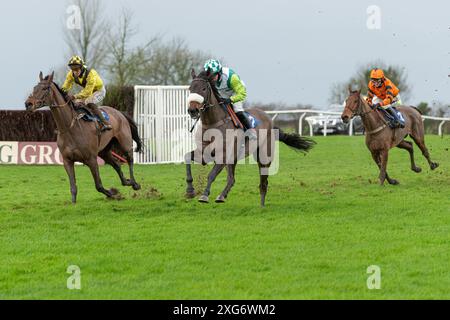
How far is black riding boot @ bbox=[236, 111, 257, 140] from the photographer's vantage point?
34.3 ft

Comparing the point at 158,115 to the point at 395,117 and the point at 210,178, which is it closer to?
the point at 395,117

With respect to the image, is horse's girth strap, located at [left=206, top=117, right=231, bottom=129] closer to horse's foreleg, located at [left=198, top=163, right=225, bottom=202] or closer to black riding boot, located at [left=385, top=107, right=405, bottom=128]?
horse's foreleg, located at [left=198, top=163, right=225, bottom=202]

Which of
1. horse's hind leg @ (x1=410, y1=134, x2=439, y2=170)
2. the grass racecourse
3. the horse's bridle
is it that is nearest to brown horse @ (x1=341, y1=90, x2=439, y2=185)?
the horse's bridle

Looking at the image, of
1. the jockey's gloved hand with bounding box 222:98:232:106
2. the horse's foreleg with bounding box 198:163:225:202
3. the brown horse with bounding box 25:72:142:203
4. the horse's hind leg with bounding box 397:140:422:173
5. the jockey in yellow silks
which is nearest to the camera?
the horse's foreleg with bounding box 198:163:225:202

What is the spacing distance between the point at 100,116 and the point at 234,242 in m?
4.37

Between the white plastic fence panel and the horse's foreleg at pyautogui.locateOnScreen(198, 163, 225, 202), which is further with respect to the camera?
the white plastic fence panel

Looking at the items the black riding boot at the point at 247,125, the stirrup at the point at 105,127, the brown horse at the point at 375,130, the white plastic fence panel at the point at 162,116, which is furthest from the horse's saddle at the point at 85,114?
the white plastic fence panel at the point at 162,116

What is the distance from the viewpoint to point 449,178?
1400cm

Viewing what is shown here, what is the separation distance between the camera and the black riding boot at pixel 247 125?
10461 millimetres

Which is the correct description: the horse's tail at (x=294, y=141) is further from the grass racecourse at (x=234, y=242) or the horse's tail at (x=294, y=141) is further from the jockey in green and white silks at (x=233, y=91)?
the jockey in green and white silks at (x=233, y=91)

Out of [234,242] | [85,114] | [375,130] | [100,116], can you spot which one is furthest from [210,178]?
[375,130]

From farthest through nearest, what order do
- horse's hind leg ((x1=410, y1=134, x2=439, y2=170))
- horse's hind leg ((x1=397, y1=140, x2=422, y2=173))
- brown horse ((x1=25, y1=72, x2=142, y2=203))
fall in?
horse's hind leg ((x1=410, y1=134, x2=439, y2=170)), horse's hind leg ((x1=397, y1=140, x2=422, y2=173)), brown horse ((x1=25, y1=72, x2=142, y2=203))
